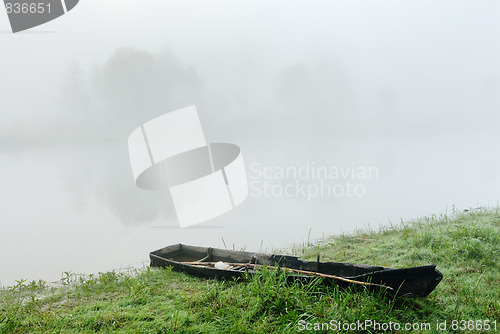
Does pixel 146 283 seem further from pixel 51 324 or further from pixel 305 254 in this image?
pixel 305 254

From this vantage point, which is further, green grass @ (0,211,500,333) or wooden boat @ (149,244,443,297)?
wooden boat @ (149,244,443,297)

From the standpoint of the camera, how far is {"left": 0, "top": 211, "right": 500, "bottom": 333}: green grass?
3154mm

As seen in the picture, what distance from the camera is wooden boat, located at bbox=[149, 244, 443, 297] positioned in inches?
129

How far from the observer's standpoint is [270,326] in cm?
303

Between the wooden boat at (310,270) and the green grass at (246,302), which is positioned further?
the wooden boat at (310,270)

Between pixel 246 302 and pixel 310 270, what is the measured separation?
978mm

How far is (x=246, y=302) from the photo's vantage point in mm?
3408

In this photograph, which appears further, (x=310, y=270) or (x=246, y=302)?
(x=310, y=270)

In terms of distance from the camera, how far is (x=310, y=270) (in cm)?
407

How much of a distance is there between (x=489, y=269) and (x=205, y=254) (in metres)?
3.73

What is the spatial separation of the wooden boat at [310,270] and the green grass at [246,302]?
11 cm

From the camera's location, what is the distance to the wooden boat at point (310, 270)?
129 inches

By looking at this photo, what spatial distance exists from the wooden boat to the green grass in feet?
0.36

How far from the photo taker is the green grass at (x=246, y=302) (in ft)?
10.3
